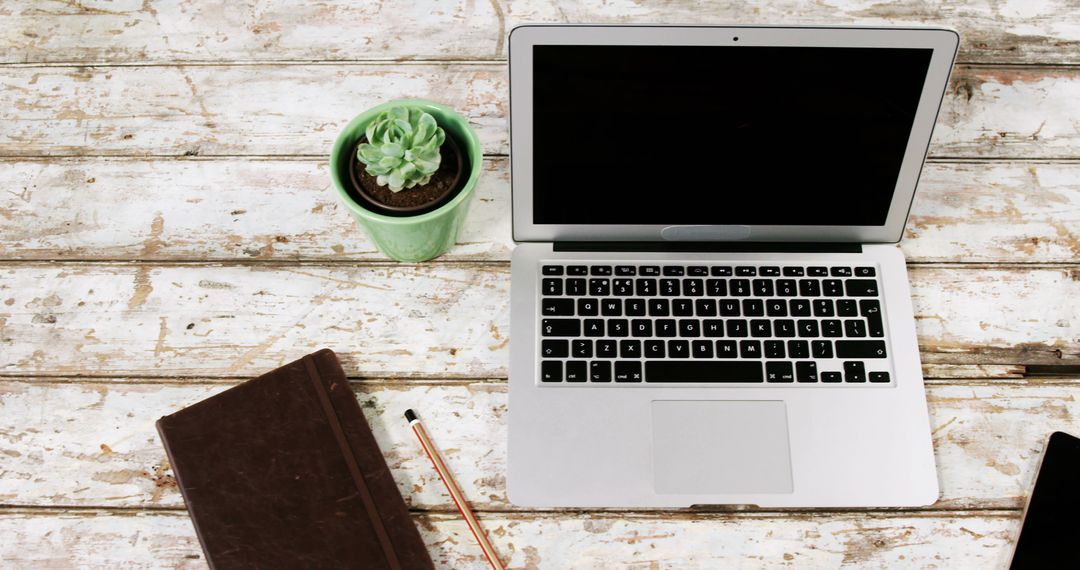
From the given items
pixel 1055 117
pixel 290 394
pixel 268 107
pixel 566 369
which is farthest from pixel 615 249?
pixel 1055 117

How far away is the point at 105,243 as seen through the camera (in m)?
0.91

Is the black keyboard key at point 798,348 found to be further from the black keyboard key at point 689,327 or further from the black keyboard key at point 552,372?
the black keyboard key at point 552,372

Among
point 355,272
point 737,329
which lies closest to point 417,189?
point 355,272

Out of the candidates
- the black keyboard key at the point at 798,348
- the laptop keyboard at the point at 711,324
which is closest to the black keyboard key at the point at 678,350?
the laptop keyboard at the point at 711,324

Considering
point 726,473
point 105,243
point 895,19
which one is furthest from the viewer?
point 895,19

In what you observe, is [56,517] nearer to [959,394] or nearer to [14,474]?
[14,474]

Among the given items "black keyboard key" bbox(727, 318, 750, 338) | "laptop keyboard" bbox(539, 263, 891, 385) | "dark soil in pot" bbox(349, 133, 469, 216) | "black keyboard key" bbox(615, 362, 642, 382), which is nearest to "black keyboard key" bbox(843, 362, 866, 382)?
"laptop keyboard" bbox(539, 263, 891, 385)

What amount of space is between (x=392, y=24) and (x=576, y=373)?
52 centimetres

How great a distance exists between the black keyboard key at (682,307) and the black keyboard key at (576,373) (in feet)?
0.37

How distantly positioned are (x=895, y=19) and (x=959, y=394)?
48 centimetres

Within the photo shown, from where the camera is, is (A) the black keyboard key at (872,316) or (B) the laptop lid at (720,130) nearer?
(B) the laptop lid at (720,130)

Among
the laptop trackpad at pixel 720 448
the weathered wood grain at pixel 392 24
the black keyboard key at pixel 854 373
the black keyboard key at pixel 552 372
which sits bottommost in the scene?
the laptop trackpad at pixel 720 448

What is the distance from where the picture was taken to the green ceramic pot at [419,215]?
0.77 m

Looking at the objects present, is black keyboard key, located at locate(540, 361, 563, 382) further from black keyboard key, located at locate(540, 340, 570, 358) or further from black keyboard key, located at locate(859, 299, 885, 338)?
black keyboard key, located at locate(859, 299, 885, 338)
